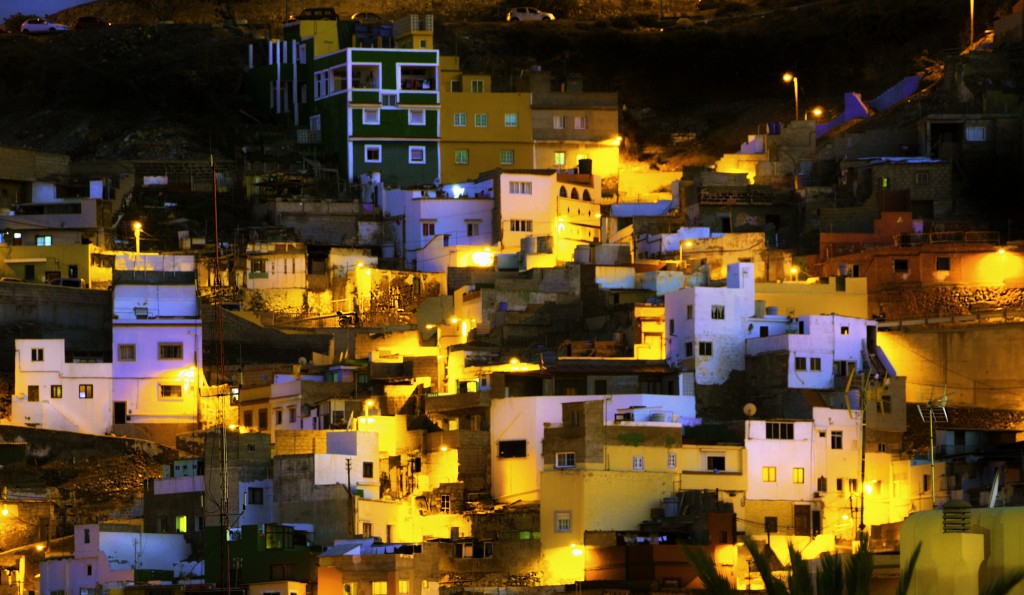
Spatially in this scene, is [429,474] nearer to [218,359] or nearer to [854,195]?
[218,359]

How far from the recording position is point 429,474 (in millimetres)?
52781

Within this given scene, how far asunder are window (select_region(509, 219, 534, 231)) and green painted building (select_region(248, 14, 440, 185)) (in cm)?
604

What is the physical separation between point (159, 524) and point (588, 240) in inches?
839

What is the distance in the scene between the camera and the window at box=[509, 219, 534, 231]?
225ft

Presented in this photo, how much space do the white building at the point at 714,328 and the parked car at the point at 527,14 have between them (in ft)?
124

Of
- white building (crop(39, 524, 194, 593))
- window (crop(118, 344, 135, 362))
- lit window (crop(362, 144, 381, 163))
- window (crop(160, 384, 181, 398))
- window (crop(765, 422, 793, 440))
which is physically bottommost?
white building (crop(39, 524, 194, 593))

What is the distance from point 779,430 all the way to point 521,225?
19366 millimetres

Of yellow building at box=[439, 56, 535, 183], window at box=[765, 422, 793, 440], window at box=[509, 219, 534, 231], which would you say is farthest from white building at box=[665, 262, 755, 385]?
yellow building at box=[439, 56, 535, 183]

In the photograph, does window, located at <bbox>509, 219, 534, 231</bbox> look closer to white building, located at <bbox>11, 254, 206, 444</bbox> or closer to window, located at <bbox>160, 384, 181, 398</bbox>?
white building, located at <bbox>11, 254, 206, 444</bbox>

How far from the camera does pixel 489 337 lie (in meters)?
58.7

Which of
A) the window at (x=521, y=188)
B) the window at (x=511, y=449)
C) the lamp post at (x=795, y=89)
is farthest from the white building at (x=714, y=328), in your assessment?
the lamp post at (x=795, y=89)

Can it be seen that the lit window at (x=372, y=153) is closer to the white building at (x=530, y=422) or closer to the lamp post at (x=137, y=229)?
the lamp post at (x=137, y=229)

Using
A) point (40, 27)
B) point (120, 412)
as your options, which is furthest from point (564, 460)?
point (40, 27)

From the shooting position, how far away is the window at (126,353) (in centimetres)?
5956
